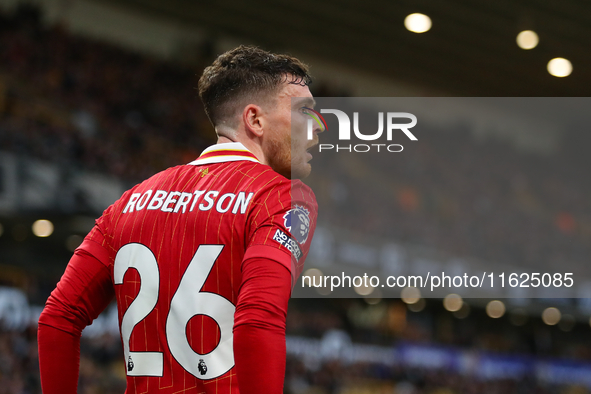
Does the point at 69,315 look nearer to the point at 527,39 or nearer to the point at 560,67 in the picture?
the point at 527,39

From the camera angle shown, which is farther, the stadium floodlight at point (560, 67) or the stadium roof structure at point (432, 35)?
the stadium floodlight at point (560, 67)

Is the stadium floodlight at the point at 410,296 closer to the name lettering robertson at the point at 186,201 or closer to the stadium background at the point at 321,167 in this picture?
the stadium background at the point at 321,167

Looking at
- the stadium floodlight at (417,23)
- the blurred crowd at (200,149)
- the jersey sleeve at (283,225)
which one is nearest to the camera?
the jersey sleeve at (283,225)

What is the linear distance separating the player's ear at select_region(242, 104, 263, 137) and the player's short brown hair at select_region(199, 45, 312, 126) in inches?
1.1

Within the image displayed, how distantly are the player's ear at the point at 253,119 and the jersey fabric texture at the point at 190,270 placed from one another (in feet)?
0.18

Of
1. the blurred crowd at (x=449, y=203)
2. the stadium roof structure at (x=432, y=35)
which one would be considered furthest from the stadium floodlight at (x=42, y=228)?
the stadium roof structure at (x=432, y=35)

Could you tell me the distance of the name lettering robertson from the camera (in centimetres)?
137

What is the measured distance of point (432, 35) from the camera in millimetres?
15164

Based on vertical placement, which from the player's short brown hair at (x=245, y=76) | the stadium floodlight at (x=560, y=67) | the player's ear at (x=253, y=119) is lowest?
the player's ear at (x=253, y=119)

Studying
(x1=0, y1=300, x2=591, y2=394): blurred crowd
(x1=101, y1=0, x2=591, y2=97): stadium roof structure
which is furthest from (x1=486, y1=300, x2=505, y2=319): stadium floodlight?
Result: (x1=101, y1=0, x2=591, y2=97): stadium roof structure

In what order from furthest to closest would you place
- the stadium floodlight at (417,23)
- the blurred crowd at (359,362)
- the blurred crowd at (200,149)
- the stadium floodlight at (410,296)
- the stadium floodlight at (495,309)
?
the stadium floodlight at (495,309) < the stadium floodlight at (410,296) < the stadium floodlight at (417,23) < the blurred crowd at (200,149) < the blurred crowd at (359,362)

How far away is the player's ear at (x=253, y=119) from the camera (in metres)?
1.54

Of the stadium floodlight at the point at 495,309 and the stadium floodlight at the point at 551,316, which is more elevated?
the stadium floodlight at the point at 495,309

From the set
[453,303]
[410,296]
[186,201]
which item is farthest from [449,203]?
[186,201]
